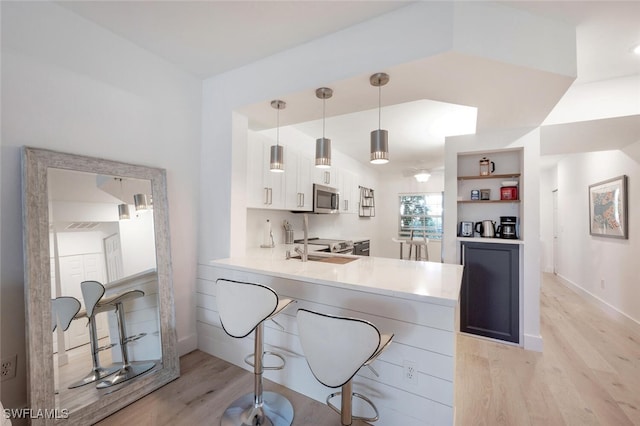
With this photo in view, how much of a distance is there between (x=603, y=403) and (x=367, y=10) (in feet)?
10.7

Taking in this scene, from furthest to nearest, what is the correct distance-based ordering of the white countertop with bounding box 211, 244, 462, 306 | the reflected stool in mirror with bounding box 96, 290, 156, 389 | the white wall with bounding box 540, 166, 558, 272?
the white wall with bounding box 540, 166, 558, 272 < the reflected stool in mirror with bounding box 96, 290, 156, 389 < the white countertop with bounding box 211, 244, 462, 306

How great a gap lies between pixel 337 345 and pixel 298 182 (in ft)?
9.07

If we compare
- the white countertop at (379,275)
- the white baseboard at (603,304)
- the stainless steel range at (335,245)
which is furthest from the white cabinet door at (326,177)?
the white baseboard at (603,304)

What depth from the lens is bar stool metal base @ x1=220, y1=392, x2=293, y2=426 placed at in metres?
1.79

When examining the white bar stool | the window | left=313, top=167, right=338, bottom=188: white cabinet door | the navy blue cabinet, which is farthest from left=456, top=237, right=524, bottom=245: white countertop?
the window

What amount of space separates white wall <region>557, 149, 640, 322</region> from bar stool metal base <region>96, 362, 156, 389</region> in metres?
5.13

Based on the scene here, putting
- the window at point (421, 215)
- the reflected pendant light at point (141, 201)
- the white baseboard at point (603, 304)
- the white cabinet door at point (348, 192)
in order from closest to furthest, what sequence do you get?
the reflected pendant light at point (141, 201)
the white baseboard at point (603, 304)
the white cabinet door at point (348, 192)
the window at point (421, 215)

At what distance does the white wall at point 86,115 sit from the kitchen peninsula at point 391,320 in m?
0.84

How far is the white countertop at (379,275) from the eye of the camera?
60.5 inches

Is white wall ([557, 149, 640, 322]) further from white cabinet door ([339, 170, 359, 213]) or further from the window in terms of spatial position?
white cabinet door ([339, 170, 359, 213])

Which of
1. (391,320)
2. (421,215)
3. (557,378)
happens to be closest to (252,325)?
(391,320)

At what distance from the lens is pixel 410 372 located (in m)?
1.66

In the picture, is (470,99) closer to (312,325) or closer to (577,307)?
(312,325)

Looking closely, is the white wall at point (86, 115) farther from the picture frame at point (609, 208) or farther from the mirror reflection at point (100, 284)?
the picture frame at point (609, 208)
